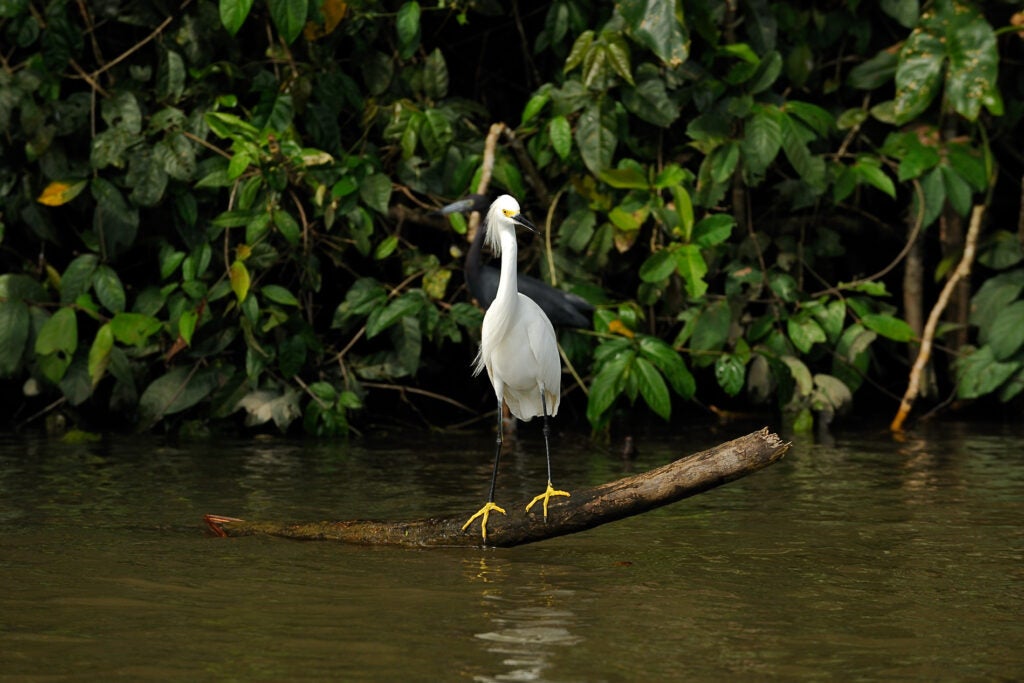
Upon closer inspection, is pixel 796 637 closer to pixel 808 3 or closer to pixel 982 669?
pixel 982 669

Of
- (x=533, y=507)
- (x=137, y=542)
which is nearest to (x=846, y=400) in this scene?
(x=533, y=507)

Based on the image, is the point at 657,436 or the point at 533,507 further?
the point at 657,436

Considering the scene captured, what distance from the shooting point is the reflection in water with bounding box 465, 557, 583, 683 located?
2.96m

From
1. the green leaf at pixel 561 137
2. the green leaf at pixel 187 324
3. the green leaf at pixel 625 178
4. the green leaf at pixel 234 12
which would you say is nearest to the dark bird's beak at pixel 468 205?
the green leaf at pixel 561 137

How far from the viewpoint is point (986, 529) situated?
15.0 ft

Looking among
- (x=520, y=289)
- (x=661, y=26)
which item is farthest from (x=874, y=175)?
(x=520, y=289)

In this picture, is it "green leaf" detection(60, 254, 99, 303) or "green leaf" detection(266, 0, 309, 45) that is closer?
"green leaf" detection(266, 0, 309, 45)

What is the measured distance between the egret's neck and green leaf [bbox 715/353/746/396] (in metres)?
2.42

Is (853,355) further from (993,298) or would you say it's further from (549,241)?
(549,241)

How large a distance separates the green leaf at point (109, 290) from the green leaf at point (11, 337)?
1.17ft

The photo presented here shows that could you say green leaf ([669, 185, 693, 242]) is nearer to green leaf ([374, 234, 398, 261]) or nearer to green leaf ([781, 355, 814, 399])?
green leaf ([781, 355, 814, 399])

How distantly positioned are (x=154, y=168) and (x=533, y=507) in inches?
131

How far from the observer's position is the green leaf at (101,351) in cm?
657

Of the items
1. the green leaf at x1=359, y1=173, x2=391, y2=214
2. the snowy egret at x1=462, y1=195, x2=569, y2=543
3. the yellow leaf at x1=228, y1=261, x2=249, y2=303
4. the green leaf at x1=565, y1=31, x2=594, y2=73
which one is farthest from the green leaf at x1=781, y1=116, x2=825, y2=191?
the yellow leaf at x1=228, y1=261, x2=249, y2=303
